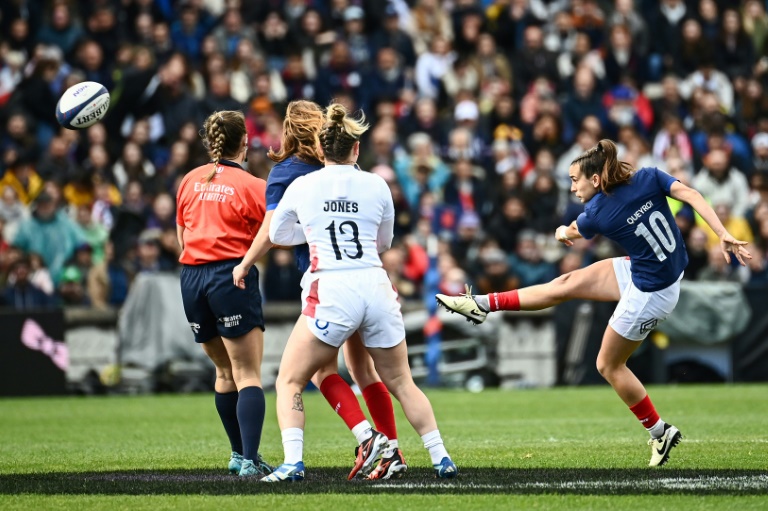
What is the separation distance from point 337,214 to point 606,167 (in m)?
2.18

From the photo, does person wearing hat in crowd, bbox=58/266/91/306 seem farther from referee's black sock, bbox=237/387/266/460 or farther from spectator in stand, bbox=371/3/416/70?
referee's black sock, bbox=237/387/266/460

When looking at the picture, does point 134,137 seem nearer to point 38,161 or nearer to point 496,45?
point 38,161

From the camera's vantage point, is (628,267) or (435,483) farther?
(628,267)

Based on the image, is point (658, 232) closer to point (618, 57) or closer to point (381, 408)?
point (381, 408)

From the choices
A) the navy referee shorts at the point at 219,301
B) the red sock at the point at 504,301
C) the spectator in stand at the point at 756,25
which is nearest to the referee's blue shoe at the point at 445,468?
the navy referee shorts at the point at 219,301

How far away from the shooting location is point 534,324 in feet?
57.5

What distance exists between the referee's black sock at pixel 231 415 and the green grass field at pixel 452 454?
0.24m

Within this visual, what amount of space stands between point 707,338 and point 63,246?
8.69m

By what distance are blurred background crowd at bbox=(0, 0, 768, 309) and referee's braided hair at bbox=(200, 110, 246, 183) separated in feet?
29.1

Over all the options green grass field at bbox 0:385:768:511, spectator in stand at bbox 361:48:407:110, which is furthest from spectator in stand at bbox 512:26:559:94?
green grass field at bbox 0:385:768:511

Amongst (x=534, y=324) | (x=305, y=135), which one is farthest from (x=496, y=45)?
(x=305, y=135)

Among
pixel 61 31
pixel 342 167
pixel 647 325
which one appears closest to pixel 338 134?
pixel 342 167

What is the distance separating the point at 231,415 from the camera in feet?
28.2

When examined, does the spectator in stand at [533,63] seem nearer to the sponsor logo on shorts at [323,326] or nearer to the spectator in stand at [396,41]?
the spectator in stand at [396,41]
